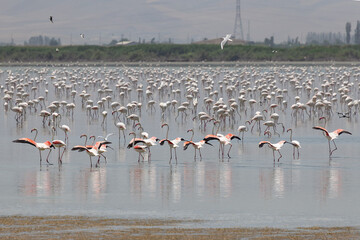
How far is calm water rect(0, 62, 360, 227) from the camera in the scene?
41.3 ft

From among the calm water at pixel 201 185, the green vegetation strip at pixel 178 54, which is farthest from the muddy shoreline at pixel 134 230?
the green vegetation strip at pixel 178 54

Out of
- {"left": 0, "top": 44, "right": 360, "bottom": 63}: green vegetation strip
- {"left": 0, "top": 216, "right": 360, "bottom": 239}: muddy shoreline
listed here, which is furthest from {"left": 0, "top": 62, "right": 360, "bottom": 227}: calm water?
{"left": 0, "top": 44, "right": 360, "bottom": 63}: green vegetation strip

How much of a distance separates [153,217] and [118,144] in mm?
9891

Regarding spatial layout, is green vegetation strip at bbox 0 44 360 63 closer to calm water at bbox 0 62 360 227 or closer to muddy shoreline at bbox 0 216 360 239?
calm water at bbox 0 62 360 227

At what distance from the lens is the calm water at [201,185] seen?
12.6 metres

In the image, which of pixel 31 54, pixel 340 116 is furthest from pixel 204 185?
pixel 31 54

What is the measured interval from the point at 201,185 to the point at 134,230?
4026 millimetres

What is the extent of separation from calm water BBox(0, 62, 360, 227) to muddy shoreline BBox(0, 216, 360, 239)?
1.36 ft

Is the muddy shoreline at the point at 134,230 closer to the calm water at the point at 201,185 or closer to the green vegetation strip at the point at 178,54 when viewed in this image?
the calm water at the point at 201,185

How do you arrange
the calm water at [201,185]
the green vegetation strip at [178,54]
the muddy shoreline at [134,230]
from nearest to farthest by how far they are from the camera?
the muddy shoreline at [134,230] < the calm water at [201,185] < the green vegetation strip at [178,54]

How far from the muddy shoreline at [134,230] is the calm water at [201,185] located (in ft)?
1.36

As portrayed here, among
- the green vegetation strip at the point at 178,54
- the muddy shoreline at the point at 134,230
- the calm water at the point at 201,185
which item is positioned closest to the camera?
the muddy shoreline at the point at 134,230

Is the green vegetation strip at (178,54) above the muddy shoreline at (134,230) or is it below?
above

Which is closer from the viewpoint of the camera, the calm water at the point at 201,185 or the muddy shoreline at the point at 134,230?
the muddy shoreline at the point at 134,230
